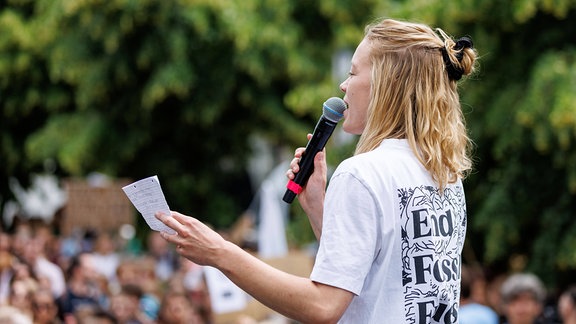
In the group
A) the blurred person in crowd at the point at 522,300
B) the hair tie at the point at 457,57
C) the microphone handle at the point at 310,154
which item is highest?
the hair tie at the point at 457,57

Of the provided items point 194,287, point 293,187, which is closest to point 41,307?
point 194,287

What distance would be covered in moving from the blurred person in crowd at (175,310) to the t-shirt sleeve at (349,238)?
651cm

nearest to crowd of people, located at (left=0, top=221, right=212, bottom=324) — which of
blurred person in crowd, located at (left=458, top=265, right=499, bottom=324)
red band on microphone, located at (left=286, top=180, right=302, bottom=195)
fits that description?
blurred person in crowd, located at (left=458, top=265, right=499, bottom=324)

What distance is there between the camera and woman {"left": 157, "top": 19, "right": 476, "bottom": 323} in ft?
8.63

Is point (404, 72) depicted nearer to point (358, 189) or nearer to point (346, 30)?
point (358, 189)

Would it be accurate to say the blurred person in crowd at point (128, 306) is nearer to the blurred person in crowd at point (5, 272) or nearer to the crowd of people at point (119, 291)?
the crowd of people at point (119, 291)

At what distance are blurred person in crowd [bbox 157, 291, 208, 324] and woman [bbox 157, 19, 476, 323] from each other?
20.8 ft

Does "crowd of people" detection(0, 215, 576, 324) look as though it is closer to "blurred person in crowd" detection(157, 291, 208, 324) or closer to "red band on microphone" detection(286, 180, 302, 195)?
"blurred person in crowd" detection(157, 291, 208, 324)

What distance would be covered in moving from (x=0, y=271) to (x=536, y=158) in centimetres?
532

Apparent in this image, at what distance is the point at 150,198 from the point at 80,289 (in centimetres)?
873

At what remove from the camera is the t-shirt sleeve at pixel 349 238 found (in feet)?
8.59

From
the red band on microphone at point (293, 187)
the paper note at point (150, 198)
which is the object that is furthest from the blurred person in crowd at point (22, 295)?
the paper note at point (150, 198)

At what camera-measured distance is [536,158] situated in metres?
9.38

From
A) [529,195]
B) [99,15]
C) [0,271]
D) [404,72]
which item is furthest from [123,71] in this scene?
[404,72]
